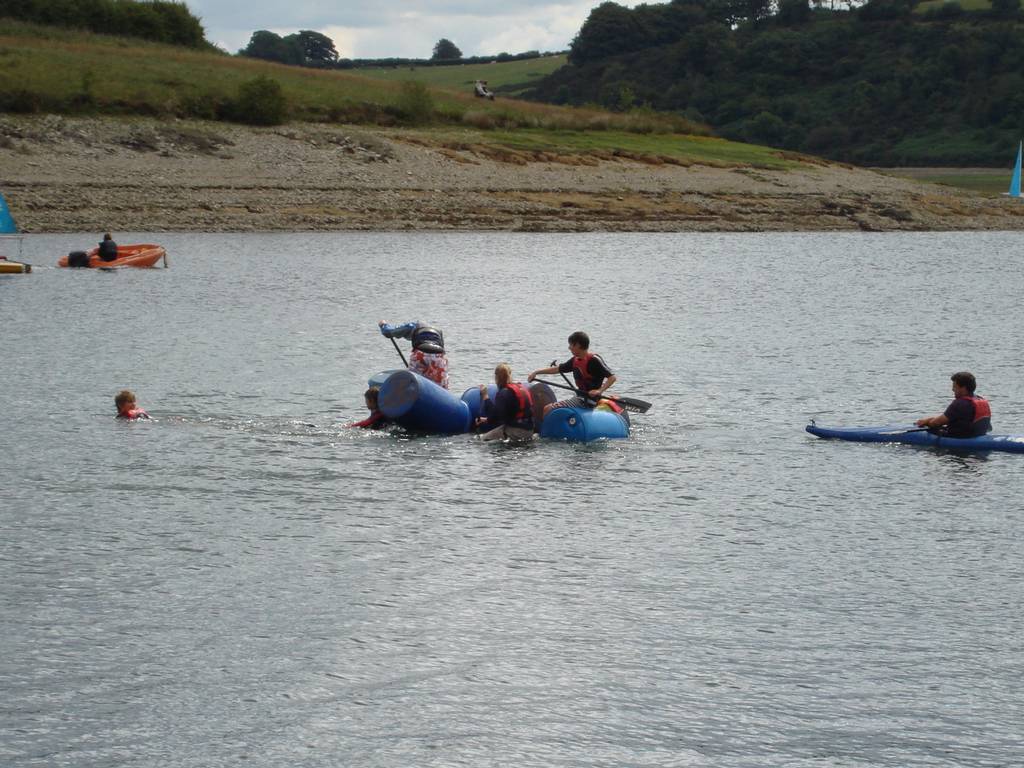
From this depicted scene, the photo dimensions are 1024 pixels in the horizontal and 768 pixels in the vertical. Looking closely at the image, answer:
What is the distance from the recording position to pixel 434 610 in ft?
49.1

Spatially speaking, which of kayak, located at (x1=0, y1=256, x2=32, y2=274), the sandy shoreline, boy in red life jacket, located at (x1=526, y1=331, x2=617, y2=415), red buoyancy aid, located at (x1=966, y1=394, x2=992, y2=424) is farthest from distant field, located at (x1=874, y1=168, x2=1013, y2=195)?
boy in red life jacket, located at (x1=526, y1=331, x2=617, y2=415)

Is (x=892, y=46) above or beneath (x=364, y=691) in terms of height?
above

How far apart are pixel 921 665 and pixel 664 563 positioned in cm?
395

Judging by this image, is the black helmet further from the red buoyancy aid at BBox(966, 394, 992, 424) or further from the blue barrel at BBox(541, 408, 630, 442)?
the red buoyancy aid at BBox(966, 394, 992, 424)

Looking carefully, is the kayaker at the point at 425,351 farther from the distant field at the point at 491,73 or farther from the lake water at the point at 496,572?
the distant field at the point at 491,73

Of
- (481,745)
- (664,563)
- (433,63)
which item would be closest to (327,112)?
(664,563)

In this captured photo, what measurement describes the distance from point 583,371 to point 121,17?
75115 mm

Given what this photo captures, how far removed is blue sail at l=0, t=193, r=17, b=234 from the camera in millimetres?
50312

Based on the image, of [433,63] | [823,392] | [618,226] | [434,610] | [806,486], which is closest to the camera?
[434,610]

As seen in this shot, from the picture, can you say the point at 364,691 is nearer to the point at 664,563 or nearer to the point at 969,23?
the point at 664,563

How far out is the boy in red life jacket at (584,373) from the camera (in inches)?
901

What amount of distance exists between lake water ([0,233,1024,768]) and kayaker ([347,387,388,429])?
34cm

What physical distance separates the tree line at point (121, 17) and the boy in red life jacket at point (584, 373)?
71.5 m

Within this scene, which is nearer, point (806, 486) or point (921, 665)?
point (921, 665)
